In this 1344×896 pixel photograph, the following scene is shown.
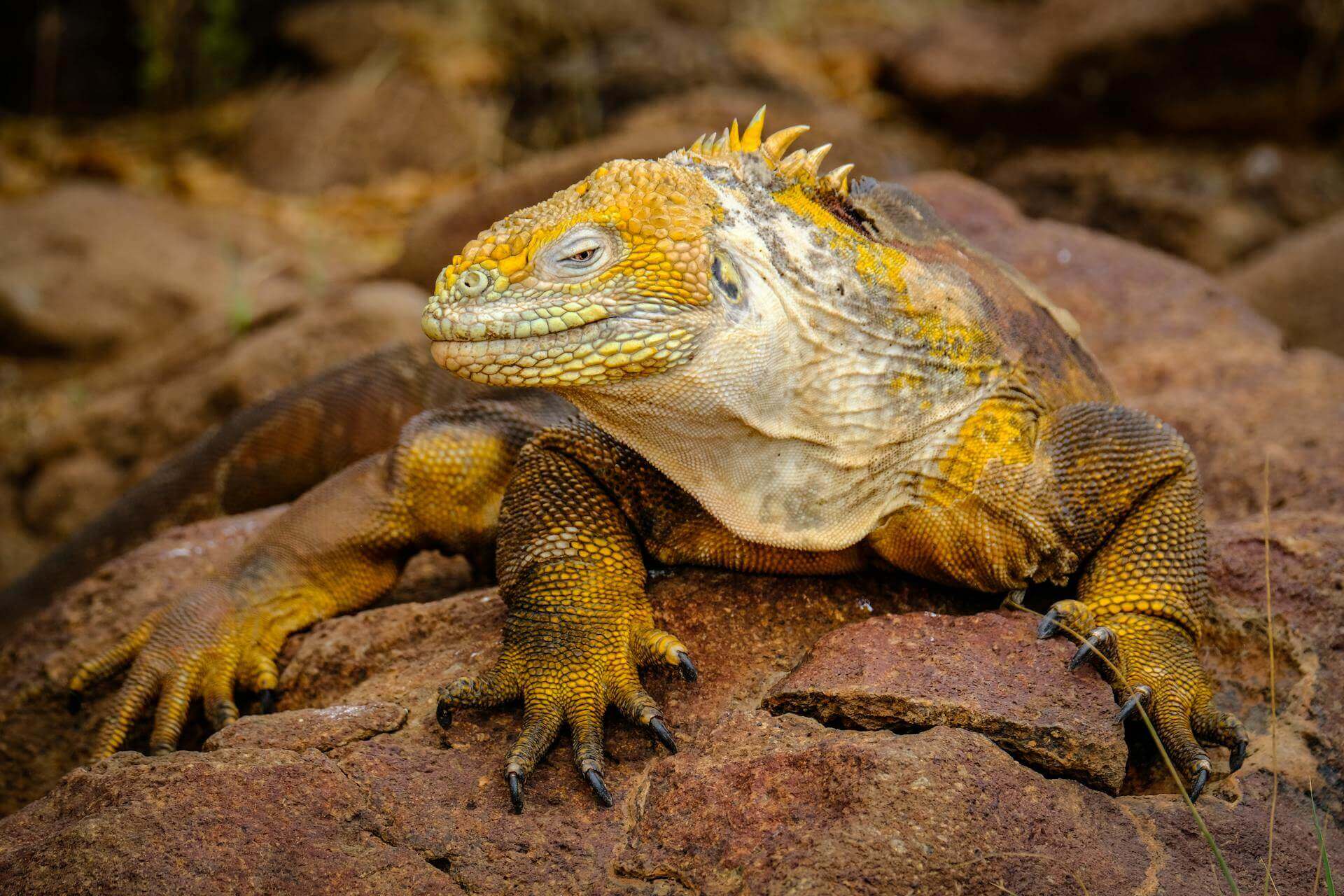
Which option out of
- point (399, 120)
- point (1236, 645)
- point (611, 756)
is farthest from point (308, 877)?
point (399, 120)

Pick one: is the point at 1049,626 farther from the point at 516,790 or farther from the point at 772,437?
the point at 516,790

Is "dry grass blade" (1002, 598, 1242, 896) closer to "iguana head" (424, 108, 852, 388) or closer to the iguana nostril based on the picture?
"iguana head" (424, 108, 852, 388)

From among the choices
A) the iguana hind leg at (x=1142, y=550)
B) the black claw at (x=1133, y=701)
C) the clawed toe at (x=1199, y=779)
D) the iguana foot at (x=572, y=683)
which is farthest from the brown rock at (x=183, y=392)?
the clawed toe at (x=1199, y=779)

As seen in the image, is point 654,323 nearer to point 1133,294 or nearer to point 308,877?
point 308,877

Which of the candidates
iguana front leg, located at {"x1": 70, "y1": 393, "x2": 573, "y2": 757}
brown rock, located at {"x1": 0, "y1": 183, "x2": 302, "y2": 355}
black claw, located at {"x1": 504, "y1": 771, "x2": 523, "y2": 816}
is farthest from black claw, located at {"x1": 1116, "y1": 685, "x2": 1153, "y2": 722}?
brown rock, located at {"x1": 0, "y1": 183, "x2": 302, "y2": 355}

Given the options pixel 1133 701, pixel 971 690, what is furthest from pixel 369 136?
pixel 1133 701

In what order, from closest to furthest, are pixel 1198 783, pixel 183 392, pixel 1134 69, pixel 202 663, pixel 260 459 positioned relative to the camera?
pixel 1198 783 → pixel 202 663 → pixel 260 459 → pixel 183 392 → pixel 1134 69
